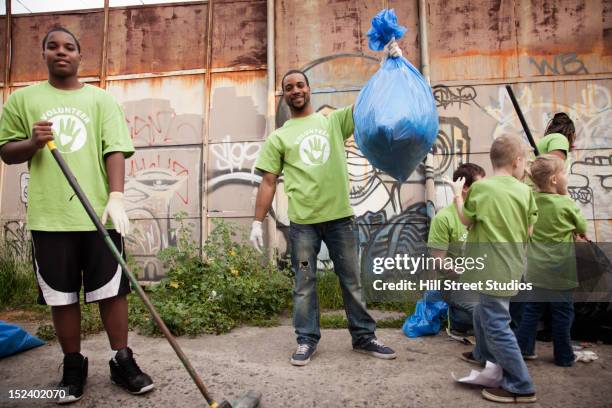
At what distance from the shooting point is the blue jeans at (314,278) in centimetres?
277

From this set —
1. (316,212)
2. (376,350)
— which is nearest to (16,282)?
(316,212)

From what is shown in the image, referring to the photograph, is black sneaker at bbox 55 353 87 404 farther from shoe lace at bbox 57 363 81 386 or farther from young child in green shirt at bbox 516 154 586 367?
young child in green shirt at bbox 516 154 586 367

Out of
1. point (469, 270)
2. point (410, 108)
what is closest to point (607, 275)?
point (469, 270)

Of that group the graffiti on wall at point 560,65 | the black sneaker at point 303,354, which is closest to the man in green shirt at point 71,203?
the black sneaker at point 303,354

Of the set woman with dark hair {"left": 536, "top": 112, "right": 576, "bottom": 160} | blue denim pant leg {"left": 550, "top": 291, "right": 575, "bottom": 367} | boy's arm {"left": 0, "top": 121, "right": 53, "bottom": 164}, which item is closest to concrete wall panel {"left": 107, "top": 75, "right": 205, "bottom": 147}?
boy's arm {"left": 0, "top": 121, "right": 53, "bottom": 164}

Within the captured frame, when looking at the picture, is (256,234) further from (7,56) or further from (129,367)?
(7,56)

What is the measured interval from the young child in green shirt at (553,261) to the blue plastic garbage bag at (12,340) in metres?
3.42

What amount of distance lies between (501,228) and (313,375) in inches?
53.0

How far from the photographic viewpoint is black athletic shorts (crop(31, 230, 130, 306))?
212 centimetres

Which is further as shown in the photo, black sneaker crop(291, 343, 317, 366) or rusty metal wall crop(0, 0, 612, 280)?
rusty metal wall crop(0, 0, 612, 280)

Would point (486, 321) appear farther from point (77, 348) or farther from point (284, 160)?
point (77, 348)

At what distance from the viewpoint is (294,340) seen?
3197mm

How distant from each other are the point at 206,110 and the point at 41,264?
353 centimetres

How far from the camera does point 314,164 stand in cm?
275
